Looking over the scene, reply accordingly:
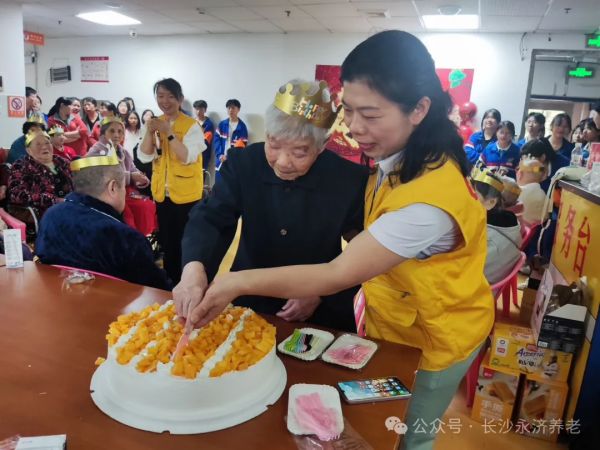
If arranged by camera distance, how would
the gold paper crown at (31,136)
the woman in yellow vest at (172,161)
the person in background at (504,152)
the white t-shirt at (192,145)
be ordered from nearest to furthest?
the woman in yellow vest at (172,161) → the white t-shirt at (192,145) → the gold paper crown at (31,136) → the person in background at (504,152)

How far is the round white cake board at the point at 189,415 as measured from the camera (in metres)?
0.86

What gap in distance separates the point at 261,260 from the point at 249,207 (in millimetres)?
176

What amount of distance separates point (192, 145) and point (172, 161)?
194mm

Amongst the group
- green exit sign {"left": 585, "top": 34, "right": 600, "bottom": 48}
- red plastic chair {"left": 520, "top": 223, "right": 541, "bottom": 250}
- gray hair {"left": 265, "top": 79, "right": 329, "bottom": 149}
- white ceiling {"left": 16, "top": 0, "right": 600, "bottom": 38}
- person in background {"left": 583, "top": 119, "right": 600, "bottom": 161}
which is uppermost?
white ceiling {"left": 16, "top": 0, "right": 600, "bottom": 38}

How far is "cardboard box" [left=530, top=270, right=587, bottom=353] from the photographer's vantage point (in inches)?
78.7

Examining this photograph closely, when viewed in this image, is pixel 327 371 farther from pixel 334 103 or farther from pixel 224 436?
pixel 334 103

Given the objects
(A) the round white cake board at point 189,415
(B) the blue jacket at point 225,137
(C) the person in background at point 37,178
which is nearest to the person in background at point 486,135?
(B) the blue jacket at point 225,137

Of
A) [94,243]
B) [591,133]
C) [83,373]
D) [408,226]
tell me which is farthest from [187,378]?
[591,133]

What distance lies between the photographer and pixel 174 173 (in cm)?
342

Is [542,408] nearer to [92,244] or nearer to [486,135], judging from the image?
[92,244]

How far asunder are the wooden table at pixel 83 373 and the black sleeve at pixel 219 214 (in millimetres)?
242

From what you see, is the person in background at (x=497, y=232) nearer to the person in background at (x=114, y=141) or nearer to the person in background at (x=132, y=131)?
the person in background at (x=114, y=141)

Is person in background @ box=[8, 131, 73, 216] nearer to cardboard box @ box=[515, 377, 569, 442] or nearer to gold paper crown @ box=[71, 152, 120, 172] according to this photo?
gold paper crown @ box=[71, 152, 120, 172]

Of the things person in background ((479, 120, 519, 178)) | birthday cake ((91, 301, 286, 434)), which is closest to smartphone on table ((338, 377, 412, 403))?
birthday cake ((91, 301, 286, 434))
